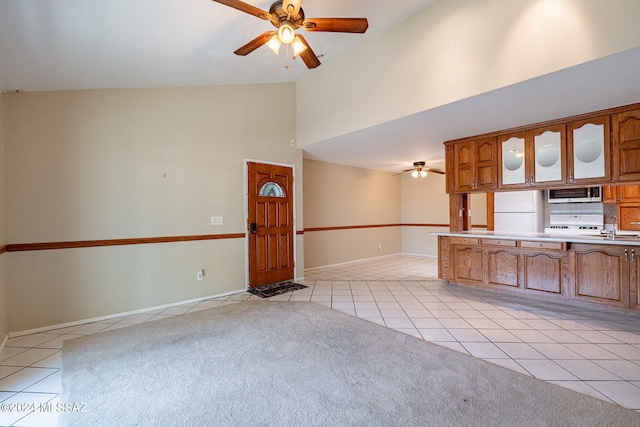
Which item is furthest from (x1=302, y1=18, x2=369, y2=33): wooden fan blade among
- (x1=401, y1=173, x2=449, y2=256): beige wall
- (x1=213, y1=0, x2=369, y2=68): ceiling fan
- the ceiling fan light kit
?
(x1=401, y1=173, x2=449, y2=256): beige wall

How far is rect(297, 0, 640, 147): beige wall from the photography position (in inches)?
86.2

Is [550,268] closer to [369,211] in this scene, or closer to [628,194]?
[628,194]

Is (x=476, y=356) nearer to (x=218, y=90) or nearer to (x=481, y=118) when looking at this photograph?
(x=481, y=118)

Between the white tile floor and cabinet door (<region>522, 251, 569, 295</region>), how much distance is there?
8.7 inches

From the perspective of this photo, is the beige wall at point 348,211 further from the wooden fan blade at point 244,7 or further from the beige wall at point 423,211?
the wooden fan blade at point 244,7

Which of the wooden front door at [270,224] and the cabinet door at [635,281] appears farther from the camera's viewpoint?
the wooden front door at [270,224]

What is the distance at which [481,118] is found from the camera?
3.49m

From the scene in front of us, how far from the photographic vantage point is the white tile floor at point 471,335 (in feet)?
6.37

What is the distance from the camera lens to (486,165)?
420 cm

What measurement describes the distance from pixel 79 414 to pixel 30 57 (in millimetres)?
2982

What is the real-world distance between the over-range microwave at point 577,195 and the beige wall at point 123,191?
4.70 m

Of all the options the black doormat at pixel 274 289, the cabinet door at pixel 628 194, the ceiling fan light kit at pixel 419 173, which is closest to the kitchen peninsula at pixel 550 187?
the cabinet door at pixel 628 194

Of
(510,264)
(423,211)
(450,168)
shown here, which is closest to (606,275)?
(510,264)

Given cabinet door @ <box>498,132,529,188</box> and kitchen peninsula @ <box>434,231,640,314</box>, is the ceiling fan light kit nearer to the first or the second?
kitchen peninsula @ <box>434,231,640,314</box>
